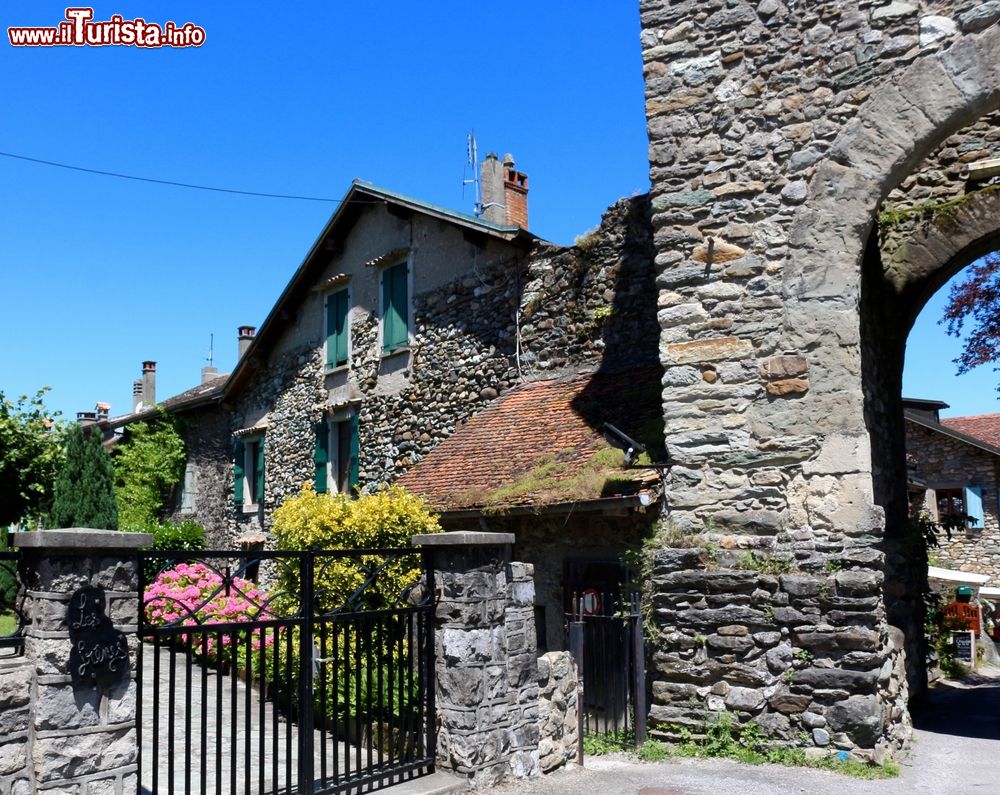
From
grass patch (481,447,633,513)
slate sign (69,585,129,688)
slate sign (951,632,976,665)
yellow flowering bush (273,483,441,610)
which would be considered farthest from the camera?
slate sign (951,632,976,665)

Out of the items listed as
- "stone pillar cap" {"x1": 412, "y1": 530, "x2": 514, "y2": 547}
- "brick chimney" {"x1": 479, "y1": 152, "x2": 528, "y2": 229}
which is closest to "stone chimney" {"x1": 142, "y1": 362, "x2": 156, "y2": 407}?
"brick chimney" {"x1": 479, "y1": 152, "x2": 528, "y2": 229}

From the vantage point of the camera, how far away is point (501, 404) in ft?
40.0

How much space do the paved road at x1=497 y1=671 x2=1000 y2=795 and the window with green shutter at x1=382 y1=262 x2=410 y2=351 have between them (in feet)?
28.1

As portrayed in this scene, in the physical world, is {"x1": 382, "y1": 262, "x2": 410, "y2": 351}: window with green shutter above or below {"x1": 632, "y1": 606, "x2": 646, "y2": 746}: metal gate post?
above

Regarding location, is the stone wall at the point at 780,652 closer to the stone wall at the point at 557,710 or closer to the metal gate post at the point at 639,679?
the metal gate post at the point at 639,679

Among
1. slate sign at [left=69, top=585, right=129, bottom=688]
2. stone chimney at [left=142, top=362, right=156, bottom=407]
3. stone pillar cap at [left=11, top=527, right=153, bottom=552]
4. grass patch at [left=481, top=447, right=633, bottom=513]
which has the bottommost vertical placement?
slate sign at [left=69, top=585, right=129, bottom=688]

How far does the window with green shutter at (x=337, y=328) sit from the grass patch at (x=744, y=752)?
988 centimetres

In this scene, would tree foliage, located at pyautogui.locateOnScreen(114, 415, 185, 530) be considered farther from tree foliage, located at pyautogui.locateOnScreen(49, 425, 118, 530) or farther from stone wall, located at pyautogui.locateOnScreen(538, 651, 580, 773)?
stone wall, located at pyautogui.locateOnScreen(538, 651, 580, 773)

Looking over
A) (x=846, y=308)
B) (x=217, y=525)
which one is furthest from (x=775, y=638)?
(x=217, y=525)

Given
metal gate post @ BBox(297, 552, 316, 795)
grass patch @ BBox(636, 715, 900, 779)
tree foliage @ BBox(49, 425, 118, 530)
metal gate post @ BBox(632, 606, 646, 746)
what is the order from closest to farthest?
1. metal gate post @ BBox(297, 552, 316, 795)
2. grass patch @ BBox(636, 715, 900, 779)
3. metal gate post @ BBox(632, 606, 646, 746)
4. tree foliage @ BBox(49, 425, 118, 530)

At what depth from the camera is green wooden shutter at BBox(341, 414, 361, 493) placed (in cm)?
1482

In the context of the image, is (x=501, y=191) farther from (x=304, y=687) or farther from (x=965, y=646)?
(x=304, y=687)

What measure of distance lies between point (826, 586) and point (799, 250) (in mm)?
2658

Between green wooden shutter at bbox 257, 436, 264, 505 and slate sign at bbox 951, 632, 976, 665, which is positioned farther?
green wooden shutter at bbox 257, 436, 264, 505
